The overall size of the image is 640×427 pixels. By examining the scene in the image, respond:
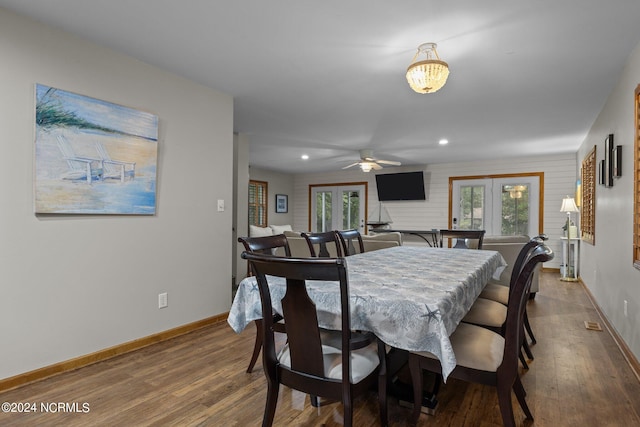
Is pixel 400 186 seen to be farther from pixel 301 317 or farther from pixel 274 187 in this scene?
pixel 301 317

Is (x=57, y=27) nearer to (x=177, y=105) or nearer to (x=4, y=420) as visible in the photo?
(x=177, y=105)

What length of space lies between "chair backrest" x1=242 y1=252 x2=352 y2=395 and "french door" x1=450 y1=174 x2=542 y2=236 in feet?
23.2

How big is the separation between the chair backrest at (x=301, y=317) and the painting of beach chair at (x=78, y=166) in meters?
1.76

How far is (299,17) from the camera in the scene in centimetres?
227

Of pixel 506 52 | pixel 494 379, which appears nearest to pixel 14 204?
pixel 494 379

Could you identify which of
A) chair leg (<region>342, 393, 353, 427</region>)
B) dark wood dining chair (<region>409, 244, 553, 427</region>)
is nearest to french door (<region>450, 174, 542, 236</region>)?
dark wood dining chair (<region>409, 244, 553, 427</region>)

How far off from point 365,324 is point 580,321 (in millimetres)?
3350

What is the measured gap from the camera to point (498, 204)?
7.50 m

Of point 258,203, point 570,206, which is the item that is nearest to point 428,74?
point 570,206

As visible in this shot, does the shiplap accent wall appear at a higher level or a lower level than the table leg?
higher

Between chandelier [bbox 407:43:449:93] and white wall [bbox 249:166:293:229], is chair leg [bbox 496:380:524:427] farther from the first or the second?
white wall [bbox 249:166:293:229]

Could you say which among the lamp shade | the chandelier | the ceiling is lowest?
the lamp shade

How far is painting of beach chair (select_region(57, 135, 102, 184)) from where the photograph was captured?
2.42 metres

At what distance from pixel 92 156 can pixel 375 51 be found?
2211mm
